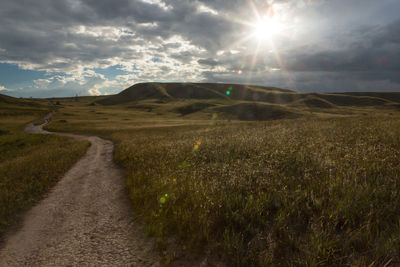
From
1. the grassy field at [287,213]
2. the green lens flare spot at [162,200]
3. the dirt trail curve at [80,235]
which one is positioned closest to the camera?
the grassy field at [287,213]

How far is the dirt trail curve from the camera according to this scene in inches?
175

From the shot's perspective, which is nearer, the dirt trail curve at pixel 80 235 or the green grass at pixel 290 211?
the green grass at pixel 290 211

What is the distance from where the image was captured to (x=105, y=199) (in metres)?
7.98

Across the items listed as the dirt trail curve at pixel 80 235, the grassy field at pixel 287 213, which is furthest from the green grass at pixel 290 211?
the dirt trail curve at pixel 80 235

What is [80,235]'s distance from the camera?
5402 millimetres

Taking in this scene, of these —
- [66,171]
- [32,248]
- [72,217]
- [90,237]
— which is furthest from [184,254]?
[66,171]

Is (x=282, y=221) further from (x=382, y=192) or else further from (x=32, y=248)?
(x=32, y=248)

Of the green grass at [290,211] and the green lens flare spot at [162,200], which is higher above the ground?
the green grass at [290,211]

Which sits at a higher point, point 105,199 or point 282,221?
point 282,221

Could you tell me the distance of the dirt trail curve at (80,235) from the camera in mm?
4449

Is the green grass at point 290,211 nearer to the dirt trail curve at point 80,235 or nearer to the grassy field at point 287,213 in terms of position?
the grassy field at point 287,213

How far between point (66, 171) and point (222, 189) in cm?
1159

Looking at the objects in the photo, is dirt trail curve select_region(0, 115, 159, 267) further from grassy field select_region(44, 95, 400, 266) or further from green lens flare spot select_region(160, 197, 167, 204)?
green lens flare spot select_region(160, 197, 167, 204)

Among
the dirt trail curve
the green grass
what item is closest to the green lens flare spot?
the green grass
